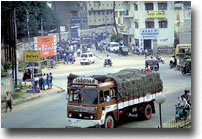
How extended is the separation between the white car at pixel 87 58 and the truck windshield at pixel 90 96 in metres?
2.77

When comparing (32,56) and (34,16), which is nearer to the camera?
(32,56)

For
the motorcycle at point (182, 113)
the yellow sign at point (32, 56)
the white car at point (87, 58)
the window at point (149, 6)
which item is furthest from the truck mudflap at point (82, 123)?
the window at point (149, 6)

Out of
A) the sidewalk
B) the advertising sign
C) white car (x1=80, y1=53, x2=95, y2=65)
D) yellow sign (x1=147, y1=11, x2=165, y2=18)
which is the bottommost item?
the sidewalk

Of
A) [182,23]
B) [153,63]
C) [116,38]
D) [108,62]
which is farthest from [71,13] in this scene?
[182,23]

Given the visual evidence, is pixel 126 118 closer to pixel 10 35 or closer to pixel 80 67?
pixel 80 67

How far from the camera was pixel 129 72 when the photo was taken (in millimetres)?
13227

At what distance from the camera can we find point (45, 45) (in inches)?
574

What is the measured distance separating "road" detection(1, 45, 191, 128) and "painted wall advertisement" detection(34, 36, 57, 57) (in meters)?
0.55

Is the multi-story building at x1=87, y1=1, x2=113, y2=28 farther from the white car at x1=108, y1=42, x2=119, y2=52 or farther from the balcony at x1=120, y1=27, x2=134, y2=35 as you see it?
the white car at x1=108, y1=42, x2=119, y2=52

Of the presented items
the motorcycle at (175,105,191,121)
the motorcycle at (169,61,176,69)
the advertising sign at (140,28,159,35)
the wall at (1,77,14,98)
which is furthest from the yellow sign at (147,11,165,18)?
the wall at (1,77,14,98)

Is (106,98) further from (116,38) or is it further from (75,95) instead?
(116,38)

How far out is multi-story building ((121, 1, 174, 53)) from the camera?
47.0ft

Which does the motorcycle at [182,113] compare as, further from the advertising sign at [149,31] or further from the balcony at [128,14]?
the balcony at [128,14]

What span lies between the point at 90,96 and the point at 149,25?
157 inches
